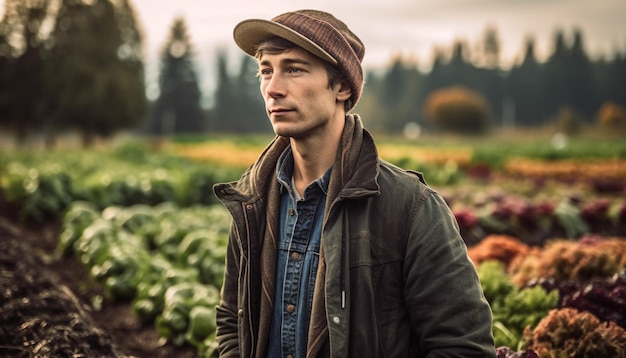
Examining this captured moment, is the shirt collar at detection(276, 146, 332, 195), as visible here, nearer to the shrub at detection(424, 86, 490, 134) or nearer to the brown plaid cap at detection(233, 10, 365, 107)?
the brown plaid cap at detection(233, 10, 365, 107)

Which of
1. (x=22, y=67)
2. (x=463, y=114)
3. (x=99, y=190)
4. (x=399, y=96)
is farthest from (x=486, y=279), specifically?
(x=399, y=96)

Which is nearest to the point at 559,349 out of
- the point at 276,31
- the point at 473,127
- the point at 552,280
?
the point at 552,280

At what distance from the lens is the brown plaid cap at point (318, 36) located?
2000mm

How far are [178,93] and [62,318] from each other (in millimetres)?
59945

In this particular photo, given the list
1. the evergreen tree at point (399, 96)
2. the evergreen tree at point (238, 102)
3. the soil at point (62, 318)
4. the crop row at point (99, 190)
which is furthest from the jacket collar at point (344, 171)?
the evergreen tree at point (399, 96)

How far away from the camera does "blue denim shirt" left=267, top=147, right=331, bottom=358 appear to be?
2174mm

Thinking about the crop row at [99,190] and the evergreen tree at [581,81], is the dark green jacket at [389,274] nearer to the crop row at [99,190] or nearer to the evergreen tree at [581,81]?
the crop row at [99,190]

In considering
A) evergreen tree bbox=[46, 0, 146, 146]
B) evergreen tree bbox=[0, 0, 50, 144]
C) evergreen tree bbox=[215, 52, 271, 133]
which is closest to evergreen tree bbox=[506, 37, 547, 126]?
evergreen tree bbox=[215, 52, 271, 133]

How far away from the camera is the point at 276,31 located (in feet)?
6.64

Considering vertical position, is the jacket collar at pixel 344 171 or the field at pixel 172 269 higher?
the jacket collar at pixel 344 171

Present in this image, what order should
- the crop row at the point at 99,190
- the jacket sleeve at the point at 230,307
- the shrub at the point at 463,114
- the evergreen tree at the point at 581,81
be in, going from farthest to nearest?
the evergreen tree at the point at 581,81
the shrub at the point at 463,114
the crop row at the point at 99,190
the jacket sleeve at the point at 230,307

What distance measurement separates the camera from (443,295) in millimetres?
1954

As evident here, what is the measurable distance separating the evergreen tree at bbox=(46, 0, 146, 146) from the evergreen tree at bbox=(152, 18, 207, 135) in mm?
15283

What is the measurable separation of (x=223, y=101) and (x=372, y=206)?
7352cm
